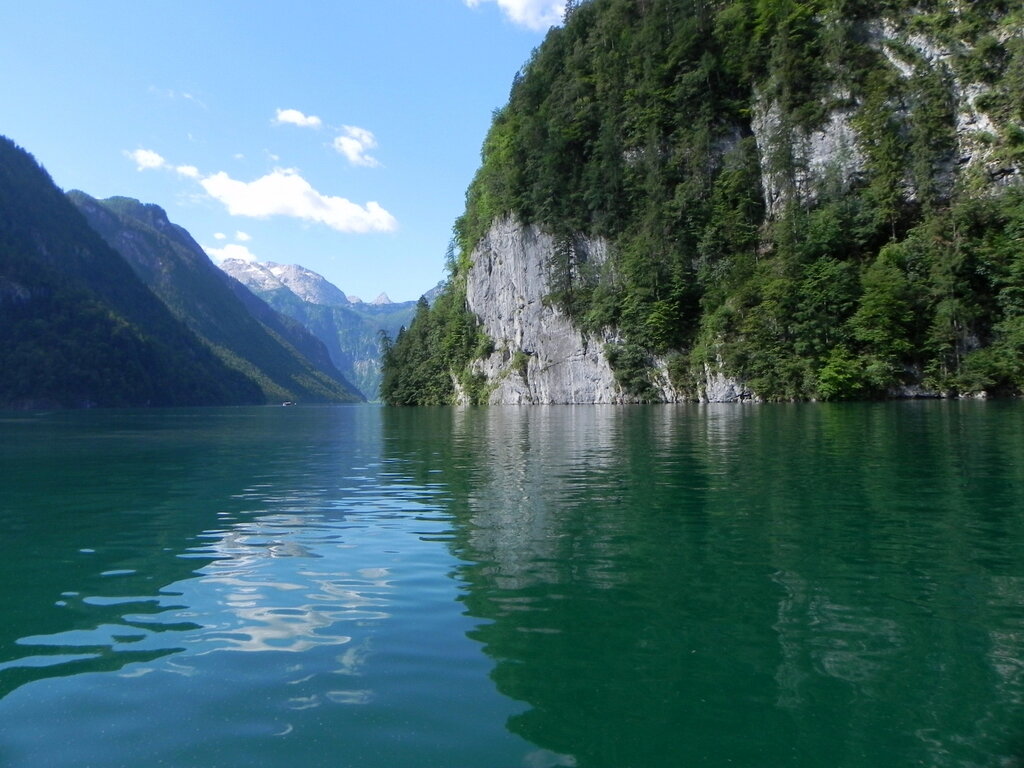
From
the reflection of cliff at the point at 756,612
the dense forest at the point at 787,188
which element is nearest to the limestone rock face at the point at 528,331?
the dense forest at the point at 787,188

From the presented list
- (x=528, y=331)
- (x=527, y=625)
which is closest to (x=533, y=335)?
(x=528, y=331)

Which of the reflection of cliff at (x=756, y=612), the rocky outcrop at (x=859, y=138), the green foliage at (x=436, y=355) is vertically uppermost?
the rocky outcrop at (x=859, y=138)

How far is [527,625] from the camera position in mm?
6797

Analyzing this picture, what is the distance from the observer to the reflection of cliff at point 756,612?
15.1ft

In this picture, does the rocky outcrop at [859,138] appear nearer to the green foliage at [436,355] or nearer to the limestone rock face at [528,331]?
the limestone rock face at [528,331]

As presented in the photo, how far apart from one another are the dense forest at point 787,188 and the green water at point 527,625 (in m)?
47.4

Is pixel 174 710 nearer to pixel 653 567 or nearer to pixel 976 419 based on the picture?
pixel 653 567

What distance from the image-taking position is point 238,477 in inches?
757

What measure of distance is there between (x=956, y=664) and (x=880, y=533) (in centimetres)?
490

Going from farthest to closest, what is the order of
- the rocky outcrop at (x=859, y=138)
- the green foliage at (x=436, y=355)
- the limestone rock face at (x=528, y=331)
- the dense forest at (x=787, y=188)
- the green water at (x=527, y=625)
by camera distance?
the green foliage at (x=436, y=355)
the limestone rock face at (x=528, y=331)
the rocky outcrop at (x=859, y=138)
the dense forest at (x=787, y=188)
the green water at (x=527, y=625)

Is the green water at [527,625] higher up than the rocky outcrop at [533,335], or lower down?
lower down

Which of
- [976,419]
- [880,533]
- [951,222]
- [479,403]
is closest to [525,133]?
[479,403]

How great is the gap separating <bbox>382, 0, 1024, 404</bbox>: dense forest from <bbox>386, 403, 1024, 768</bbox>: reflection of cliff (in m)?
47.0

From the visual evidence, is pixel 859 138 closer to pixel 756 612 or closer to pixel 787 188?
pixel 787 188
